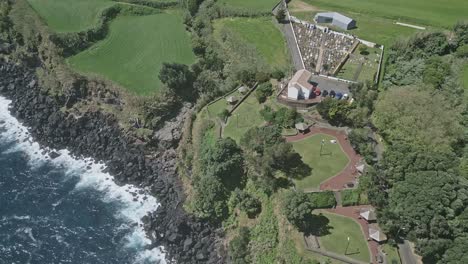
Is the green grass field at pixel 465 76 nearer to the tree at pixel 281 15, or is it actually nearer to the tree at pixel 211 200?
the tree at pixel 281 15

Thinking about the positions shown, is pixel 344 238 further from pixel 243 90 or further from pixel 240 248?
pixel 243 90

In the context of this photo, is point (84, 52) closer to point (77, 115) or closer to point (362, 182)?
point (77, 115)

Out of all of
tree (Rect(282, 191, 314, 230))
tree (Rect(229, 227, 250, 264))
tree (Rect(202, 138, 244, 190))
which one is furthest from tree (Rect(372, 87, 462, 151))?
tree (Rect(229, 227, 250, 264))

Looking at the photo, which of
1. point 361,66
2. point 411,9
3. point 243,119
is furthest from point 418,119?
point 411,9

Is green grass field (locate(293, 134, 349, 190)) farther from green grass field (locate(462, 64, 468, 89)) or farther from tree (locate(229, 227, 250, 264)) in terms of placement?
green grass field (locate(462, 64, 468, 89))

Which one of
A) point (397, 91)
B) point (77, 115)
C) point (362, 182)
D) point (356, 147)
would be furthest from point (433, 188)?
point (77, 115)
